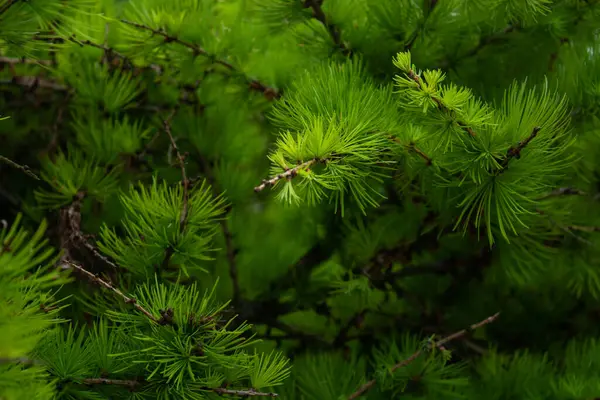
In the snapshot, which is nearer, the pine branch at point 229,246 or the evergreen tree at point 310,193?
the evergreen tree at point 310,193

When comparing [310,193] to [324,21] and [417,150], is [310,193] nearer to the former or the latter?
[417,150]

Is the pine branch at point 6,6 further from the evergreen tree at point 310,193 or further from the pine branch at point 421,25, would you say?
the pine branch at point 421,25

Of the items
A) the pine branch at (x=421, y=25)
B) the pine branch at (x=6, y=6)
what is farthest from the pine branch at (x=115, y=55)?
the pine branch at (x=421, y=25)

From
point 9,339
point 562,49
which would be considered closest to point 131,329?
point 9,339

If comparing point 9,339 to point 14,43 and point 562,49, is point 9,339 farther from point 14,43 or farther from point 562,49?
point 562,49

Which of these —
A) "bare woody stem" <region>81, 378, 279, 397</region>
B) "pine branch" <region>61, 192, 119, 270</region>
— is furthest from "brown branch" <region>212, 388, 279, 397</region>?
"pine branch" <region>61, 192, 119, 270</region>

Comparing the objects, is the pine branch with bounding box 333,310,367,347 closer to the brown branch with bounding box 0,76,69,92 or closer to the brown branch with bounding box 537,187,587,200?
the brown branch with bounding box 537,187,587,200

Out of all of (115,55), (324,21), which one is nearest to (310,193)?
(324,21)

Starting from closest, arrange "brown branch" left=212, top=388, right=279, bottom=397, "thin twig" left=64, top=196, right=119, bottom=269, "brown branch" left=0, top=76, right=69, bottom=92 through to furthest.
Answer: "brown branch" left=212, top=388, right=279, bottom=397, "thin twig" left=64, top=196, right=119, bottom=269, "brown branch" left=0, top=76, right=69, bottom=92
